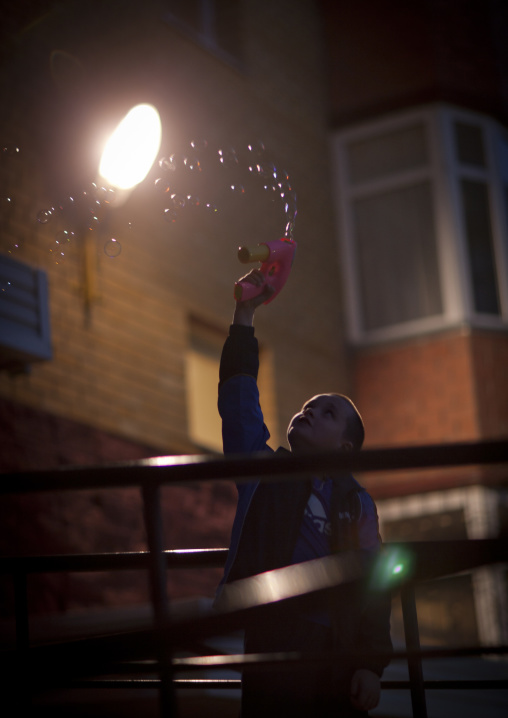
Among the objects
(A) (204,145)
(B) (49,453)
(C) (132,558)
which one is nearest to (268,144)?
(B) (49,453)

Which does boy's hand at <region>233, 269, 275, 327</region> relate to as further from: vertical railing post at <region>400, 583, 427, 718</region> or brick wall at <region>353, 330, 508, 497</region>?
brick wall at <region>353, 330, 508, 497</region>

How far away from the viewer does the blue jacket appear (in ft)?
7.27

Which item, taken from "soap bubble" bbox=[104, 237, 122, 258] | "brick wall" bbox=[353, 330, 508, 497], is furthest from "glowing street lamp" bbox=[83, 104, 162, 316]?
"brick wall" bbox=[353, 330, 508, 497]

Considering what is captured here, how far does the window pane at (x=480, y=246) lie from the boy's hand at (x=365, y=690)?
8.00 metres

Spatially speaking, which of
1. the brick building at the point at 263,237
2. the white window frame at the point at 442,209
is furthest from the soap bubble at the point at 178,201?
the white window frame at the point at 442,209

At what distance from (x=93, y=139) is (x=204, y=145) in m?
2.35

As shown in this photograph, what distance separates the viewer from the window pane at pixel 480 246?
9.85 metres

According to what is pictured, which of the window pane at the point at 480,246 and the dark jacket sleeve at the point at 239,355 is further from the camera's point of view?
the window pane at the point at 480,246

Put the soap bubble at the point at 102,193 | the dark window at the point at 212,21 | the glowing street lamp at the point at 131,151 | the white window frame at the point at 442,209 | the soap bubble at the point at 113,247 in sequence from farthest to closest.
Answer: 1. the white window frame at the point at 442,209
2. the dark window at the point at 212,21
3. the glowing street lamp at the point at 131,151
4. the soap bubble at the point at 102,193
5. the soap bubble at the point at 113,247

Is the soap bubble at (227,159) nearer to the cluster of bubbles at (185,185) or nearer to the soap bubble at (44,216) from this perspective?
the cluster of bubbles at (185,185)

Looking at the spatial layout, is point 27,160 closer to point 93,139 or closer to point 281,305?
point 93,139

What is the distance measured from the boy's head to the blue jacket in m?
0.09

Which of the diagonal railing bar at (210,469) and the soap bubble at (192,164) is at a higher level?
the soap bubble at (192,164)

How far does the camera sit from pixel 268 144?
349 inches
